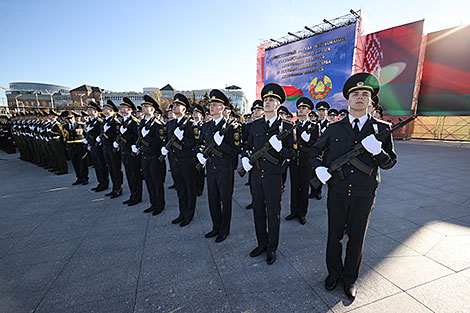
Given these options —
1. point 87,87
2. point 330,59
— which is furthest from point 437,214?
point 87,87

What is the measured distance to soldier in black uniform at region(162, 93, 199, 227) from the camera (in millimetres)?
4016

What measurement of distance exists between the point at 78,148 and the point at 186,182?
4.97m

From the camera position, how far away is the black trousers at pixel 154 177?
4484mm

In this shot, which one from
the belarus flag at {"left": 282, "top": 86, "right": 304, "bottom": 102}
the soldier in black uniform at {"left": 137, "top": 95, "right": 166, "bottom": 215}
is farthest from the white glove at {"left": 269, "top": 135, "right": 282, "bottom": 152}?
the belarus flag at {"left": 282, "top": 86, "right": 304, "bottom": 102}

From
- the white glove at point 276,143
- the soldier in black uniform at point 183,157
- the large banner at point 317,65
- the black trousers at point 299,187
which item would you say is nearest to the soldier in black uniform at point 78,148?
the soldier in black uniform at point 183,157

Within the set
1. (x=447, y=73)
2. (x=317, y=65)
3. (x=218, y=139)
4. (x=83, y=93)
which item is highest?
(x=83, y=93)

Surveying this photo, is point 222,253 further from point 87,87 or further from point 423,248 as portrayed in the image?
point 87,87

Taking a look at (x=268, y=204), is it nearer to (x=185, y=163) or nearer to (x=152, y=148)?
(x=185, y=163)

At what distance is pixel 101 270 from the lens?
2820mm

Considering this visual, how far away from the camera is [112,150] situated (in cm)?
548

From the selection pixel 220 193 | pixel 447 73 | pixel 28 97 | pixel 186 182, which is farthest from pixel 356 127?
pixel 28 97

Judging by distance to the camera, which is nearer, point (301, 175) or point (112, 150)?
point (301, 175)

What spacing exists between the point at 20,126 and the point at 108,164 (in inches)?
342

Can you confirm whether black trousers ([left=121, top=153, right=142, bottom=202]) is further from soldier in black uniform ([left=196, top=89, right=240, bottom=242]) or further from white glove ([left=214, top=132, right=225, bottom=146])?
white glove ([left=214, top=132, right=225, bottom=146])
